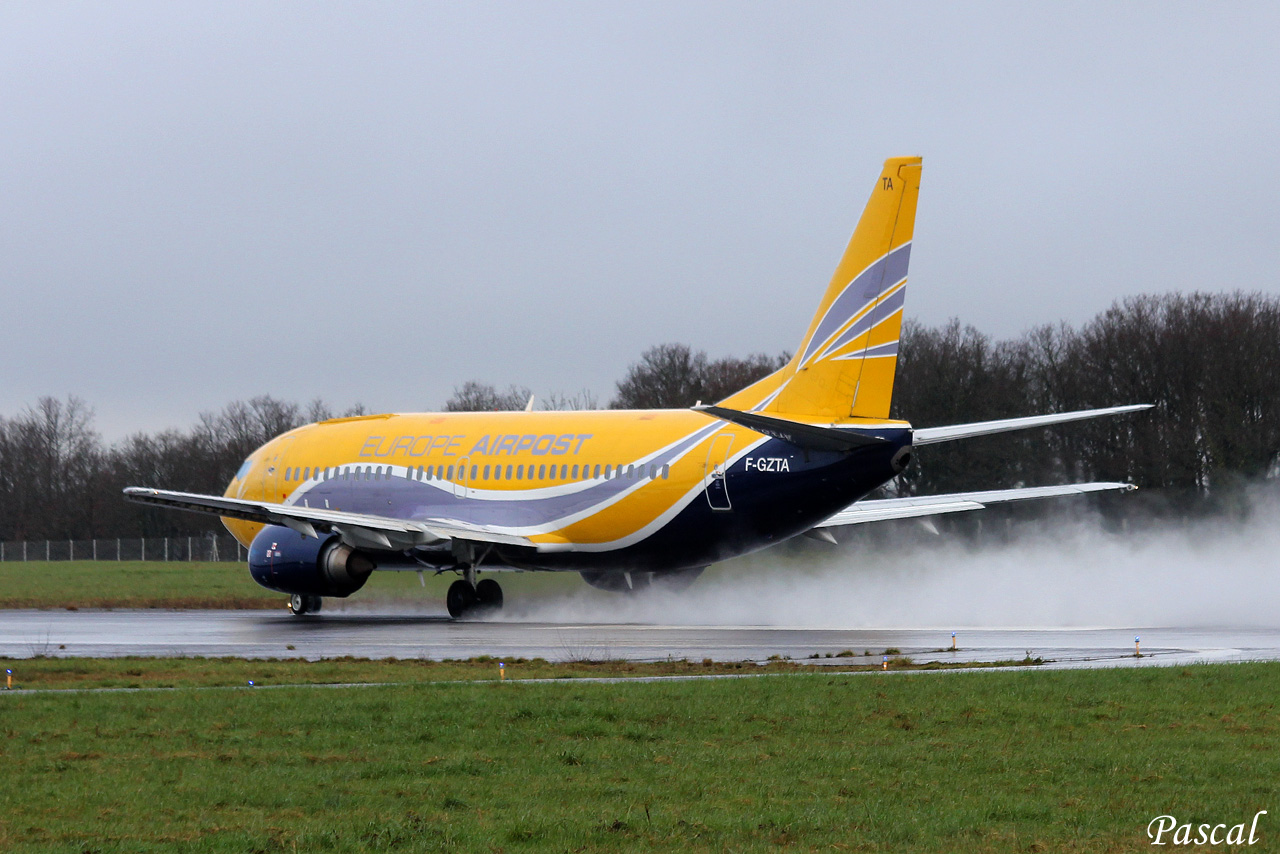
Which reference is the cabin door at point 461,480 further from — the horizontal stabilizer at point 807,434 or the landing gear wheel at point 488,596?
the horizontal stabilizer at point 807,434

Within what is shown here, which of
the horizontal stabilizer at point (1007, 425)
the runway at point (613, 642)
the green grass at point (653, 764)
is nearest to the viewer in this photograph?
the green grass at point (653, 764)

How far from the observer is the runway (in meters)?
21.4

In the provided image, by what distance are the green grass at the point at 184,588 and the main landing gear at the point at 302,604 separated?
2.96m

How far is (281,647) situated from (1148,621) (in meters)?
16.3

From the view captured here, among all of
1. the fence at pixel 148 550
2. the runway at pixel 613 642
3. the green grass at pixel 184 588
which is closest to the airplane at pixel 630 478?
the runway at pixel 613 642

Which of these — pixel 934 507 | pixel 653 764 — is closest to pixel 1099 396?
pixel 934 507

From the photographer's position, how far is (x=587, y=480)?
105 ft

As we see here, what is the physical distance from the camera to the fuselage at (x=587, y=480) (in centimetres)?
2933

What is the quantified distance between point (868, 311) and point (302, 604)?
15.9 meters

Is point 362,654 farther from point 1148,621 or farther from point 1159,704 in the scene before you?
point 1148,621

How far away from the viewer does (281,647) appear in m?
24.8

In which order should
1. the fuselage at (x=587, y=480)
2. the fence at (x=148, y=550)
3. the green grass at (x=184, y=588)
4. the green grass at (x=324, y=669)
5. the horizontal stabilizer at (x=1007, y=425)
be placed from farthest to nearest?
the fence at (x=148, y=550) < the green grass at (x=184, y=588) < the fuselage at (x=587, y=480) < the horizontal stabilizer at (x=1007, y=425) < the green grass at (x=324, y=669)

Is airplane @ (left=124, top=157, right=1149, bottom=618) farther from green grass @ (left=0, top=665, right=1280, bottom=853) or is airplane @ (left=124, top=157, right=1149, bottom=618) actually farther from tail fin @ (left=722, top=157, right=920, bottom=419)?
green grass @ (left=0, top=665, right=1280, bottom=853)

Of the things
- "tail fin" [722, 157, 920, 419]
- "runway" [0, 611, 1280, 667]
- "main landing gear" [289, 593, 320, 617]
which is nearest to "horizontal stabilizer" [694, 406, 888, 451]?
"tail fin" [722, 157, 920, 419]
